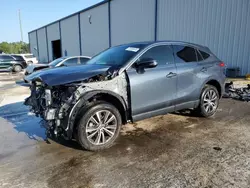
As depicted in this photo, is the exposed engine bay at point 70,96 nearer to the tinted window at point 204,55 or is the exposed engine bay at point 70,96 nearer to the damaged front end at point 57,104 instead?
the damaged front end at point 57,104

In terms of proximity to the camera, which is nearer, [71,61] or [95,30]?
[71,61]

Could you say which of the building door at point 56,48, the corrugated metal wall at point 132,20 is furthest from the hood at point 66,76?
the building door at point 56,48

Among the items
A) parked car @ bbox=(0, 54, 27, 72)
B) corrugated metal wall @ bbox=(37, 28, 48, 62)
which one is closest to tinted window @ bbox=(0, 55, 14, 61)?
parked car @ bbox=(0, 54, 27, 72)

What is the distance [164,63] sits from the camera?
4336mm

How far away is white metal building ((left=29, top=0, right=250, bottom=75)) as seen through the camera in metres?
10.9

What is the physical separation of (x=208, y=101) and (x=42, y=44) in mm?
37972

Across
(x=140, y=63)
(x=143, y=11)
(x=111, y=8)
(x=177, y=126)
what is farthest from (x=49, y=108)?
(x=111, y=8)

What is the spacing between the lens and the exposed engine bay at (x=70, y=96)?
10.9ft

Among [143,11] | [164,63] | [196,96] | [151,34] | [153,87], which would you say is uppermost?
[143,11]

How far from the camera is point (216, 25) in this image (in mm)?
11664

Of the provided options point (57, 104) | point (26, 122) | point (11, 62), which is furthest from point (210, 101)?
point (11, 62)

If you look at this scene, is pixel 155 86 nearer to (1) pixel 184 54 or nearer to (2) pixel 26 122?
(1) pixel 184 54

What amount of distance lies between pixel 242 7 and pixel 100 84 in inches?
404

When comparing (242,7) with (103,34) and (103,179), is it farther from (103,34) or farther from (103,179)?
(103,34)
